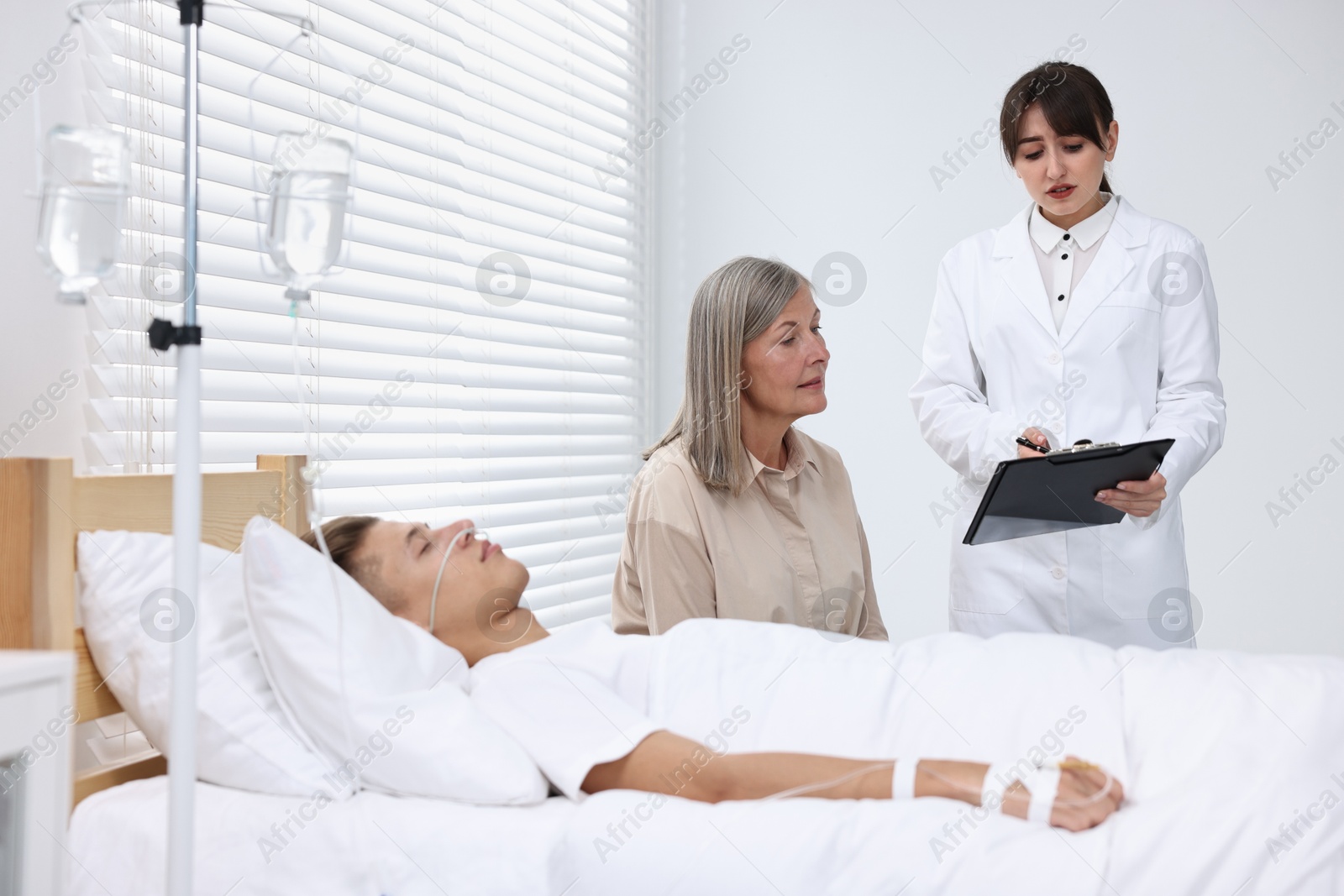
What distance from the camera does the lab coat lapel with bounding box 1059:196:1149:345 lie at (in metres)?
1.85

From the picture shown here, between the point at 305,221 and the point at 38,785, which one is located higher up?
the point at 305,221

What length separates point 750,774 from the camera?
1159mm

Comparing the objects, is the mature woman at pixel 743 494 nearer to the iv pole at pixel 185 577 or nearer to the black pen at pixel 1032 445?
the black pen at pixel 1032 445

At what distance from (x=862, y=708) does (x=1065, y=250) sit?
3.58ft

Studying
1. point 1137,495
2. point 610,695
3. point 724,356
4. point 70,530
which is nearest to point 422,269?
point 724,356

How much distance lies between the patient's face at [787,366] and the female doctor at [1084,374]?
27 cm

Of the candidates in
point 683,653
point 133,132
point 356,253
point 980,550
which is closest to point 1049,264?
point 980,550

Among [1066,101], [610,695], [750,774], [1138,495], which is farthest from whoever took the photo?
[1066,101]

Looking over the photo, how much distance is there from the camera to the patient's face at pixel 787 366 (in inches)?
72.5

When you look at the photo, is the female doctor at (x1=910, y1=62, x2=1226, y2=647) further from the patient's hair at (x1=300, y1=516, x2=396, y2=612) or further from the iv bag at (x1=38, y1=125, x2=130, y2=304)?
the iv bag at (x1=38, y1=125, x2=130, y2=304)

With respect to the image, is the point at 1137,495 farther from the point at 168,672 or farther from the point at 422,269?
the point at 422,269

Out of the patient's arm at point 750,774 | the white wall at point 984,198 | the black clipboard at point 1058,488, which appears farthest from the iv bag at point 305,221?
the white wall at point 984,198

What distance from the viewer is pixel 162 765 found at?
1.35 metres

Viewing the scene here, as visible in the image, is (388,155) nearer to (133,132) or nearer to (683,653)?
(133,132)
